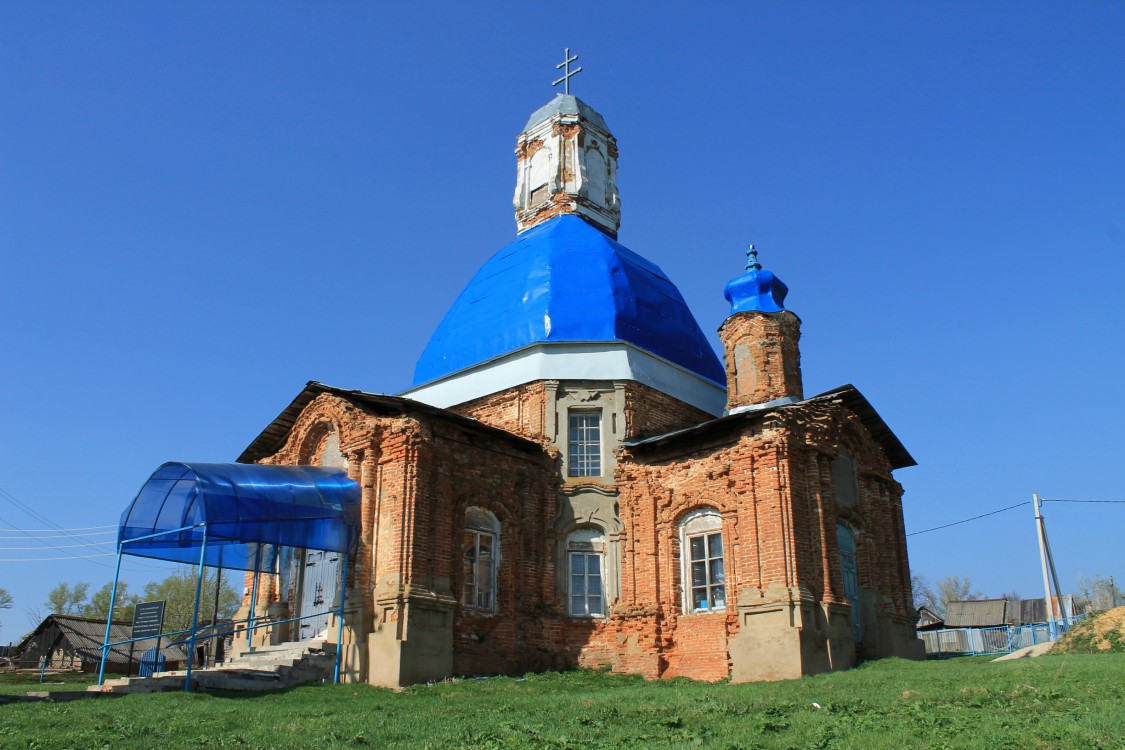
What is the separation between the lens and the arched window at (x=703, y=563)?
1725 cm

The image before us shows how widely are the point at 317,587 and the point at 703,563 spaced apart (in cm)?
725

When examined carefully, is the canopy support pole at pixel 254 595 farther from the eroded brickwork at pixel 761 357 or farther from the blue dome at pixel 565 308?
the eroded brickwork at pixel 761 357

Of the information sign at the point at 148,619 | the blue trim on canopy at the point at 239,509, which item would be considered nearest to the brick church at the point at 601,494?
the blue trim on canopy at the point at 239,509

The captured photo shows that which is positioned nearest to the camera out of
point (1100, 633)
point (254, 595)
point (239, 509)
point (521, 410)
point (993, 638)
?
point (239, 509)

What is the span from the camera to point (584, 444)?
1962 cm

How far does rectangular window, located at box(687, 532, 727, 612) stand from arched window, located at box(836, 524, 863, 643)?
2.29 meters

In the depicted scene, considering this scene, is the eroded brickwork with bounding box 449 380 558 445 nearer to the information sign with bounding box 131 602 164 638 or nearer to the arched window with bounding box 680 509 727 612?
the arched window with bounding box 680 509 727 612

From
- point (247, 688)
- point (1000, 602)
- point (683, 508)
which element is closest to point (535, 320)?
point (683, 508)

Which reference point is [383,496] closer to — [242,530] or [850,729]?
[242,530]

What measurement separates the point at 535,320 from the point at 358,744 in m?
12.5

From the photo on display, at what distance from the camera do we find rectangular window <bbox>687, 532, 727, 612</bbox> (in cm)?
1722

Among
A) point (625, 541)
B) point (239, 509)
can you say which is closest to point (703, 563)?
point (625, 541)

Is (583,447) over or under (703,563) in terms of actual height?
over

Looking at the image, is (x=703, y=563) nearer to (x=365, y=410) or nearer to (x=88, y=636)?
(x=365, y=410)
